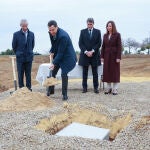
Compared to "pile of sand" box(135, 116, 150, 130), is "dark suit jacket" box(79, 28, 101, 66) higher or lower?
higher

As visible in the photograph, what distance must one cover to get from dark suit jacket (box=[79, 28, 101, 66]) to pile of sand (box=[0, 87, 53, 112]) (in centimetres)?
259

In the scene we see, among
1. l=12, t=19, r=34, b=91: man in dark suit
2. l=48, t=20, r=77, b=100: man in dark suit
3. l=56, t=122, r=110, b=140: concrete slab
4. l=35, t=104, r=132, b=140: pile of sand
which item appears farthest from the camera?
l=12, t=19, r=34, b=91: man in dark suit

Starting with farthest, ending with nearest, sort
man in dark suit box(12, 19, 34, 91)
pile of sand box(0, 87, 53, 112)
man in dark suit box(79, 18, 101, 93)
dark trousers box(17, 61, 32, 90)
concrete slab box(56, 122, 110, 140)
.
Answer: man in dark suit box(79, 18, 101, 93) < dark trousers box(17, 61, 32, 90) < man in dark suit box(12, 19, 34, 91) < pile of sand box(0, 87, 53, 112) < concrete slab box(56, 122, 110, 140)

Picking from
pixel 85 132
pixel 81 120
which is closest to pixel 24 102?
pixel 81 120

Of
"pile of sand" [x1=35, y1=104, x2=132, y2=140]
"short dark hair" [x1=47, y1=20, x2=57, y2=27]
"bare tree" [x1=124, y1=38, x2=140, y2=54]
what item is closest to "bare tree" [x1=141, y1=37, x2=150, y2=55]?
"bare tree" [x1=124, y1=38, x2=140, y2=54]

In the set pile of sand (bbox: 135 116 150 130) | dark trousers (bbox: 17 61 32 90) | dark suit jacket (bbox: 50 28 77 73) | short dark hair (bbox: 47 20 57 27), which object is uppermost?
short dark hair (bbox: 47 20 57 27)

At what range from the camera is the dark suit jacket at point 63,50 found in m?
9.85

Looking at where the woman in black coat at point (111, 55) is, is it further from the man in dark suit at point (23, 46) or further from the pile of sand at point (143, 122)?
the pile of sand at point (143, 122)

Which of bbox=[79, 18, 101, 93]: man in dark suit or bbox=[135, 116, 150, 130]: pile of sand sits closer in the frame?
bbox=[135, 116, 150, 130]: pile of sand

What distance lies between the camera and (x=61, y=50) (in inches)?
391

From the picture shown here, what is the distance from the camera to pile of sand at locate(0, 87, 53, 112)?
827 cm

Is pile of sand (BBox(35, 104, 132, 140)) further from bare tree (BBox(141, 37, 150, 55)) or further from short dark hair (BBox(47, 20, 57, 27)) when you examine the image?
bare tree (BBox(141, 37, 150, 55))

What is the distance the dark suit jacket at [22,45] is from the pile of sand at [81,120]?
3.84m

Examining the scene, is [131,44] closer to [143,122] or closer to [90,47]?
[90,47]
